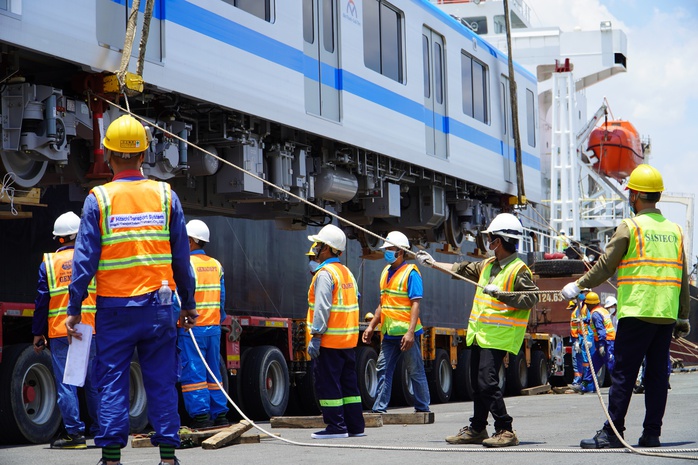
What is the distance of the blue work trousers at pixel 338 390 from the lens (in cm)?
833

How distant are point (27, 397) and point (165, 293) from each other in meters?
4.07

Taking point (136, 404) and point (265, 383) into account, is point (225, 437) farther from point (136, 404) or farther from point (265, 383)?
point (265, 383)

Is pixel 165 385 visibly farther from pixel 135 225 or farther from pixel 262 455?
pixel 262 455

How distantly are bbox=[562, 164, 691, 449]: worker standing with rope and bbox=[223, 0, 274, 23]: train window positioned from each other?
186 inches

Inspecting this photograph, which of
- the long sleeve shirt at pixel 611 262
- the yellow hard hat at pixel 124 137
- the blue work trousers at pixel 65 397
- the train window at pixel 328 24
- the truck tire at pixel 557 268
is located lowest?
the blue work trousers at pixel 65 397

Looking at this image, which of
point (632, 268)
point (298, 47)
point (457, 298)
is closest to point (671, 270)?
point (632, 268)

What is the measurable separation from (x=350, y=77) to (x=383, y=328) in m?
2.99

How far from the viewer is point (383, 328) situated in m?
11.0

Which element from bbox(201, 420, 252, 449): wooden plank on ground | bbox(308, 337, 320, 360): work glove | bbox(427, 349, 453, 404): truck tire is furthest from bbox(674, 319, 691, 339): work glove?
bbox(427, 349, 453, 404): truck tire

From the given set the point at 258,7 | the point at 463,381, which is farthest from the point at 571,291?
the point at 463,381

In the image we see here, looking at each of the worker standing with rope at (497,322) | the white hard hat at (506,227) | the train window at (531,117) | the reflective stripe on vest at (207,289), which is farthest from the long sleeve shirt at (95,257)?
the train window at (531,117)

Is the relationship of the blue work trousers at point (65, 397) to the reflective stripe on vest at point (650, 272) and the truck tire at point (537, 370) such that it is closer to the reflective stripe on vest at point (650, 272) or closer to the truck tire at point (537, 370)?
the reflective stripe on vest at point (650, 272)

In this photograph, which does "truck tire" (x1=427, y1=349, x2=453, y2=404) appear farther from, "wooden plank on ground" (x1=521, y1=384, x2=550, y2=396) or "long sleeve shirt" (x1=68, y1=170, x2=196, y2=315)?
"long sleeve shirt" (x1=68, y1=170, x2=196, y2=315)

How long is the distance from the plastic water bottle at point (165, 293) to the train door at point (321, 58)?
6.17 m
